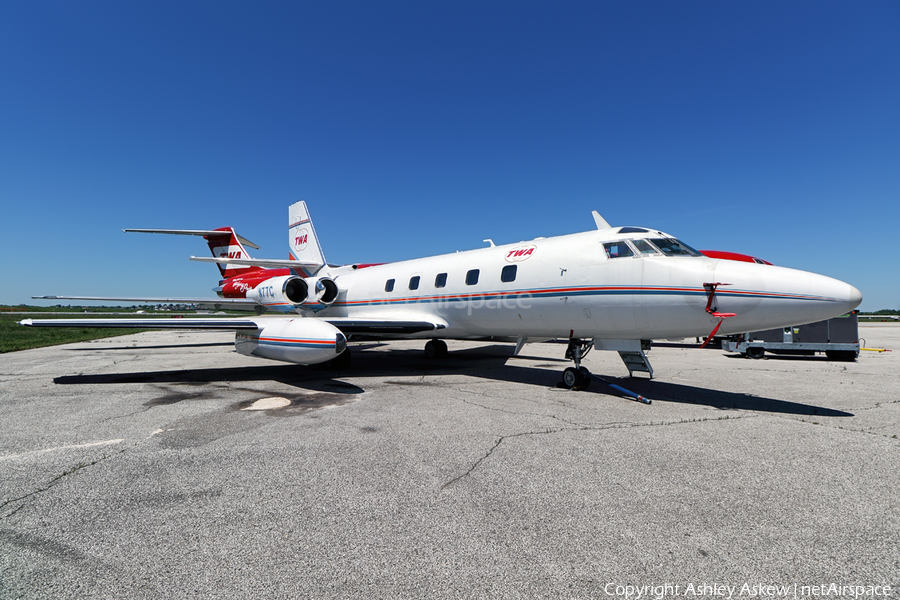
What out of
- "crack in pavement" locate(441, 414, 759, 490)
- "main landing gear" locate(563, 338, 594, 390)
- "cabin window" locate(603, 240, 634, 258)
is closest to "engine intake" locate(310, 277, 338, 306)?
"main landing gear" locate(563, 338, 594, 390)

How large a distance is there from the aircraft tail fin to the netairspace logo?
16347mm

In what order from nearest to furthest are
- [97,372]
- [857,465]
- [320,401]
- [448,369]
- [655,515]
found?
1. [655,515]
2. [857,465]
3. [320,401]
4. [97,372]
5. [448,369]

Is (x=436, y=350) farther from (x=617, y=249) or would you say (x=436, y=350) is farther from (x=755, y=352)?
(x=755, y=352)

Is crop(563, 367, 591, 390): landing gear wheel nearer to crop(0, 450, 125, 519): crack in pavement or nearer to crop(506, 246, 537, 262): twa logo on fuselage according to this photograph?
crop(506, 246, 537, 262): twa logo on fuselage

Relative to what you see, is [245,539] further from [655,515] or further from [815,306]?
[815,306]

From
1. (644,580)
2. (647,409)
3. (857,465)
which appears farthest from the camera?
(647,409)

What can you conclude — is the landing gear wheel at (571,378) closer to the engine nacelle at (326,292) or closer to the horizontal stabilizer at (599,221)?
the horizontal stabilizer at (599,221)

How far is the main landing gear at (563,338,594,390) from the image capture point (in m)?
8.21

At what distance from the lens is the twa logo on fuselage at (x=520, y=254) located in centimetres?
912

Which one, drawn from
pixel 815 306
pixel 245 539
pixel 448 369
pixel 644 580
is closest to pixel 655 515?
pixel 644 580

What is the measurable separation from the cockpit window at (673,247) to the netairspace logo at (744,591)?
5622 millimetres

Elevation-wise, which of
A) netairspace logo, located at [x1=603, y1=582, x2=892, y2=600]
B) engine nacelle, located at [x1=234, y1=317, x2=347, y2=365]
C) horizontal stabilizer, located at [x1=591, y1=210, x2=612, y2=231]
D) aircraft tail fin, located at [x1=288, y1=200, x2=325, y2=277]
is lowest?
netairspace logo, located at [x1=603, y1=582, x2=892, y2=600]

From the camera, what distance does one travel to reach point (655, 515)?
3107mm

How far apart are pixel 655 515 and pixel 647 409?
371cm
